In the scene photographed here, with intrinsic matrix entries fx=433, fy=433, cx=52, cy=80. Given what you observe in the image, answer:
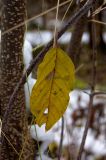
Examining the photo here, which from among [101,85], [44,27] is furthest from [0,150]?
[44,27]

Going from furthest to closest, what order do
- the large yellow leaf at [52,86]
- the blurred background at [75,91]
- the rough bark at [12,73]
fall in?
1. the blurred background at [75,91]
2. the rough bark at [12,73]
3. the large yellow leaf at [52,86]

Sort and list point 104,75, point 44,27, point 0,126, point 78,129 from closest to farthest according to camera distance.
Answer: point 0,126
point 78,129
point 104,75
point 44,27

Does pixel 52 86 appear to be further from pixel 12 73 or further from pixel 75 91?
pixel 75 91

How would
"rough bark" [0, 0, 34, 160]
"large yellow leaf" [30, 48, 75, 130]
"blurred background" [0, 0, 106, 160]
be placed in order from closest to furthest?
"large yellow leaf" [30, 48, 75, 130] < "rough bark" [0, 0, 34, 160] < "blurred background" [0, 0, 106, 160]

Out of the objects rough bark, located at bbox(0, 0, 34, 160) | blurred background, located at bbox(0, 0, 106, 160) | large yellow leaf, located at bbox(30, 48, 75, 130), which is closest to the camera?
large yellow leaf, located at bbox(30, 48, 75, 130)

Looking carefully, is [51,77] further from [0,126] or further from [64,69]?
[0,126]

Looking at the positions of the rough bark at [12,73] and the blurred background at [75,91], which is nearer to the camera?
the rough bark at [12,73]
